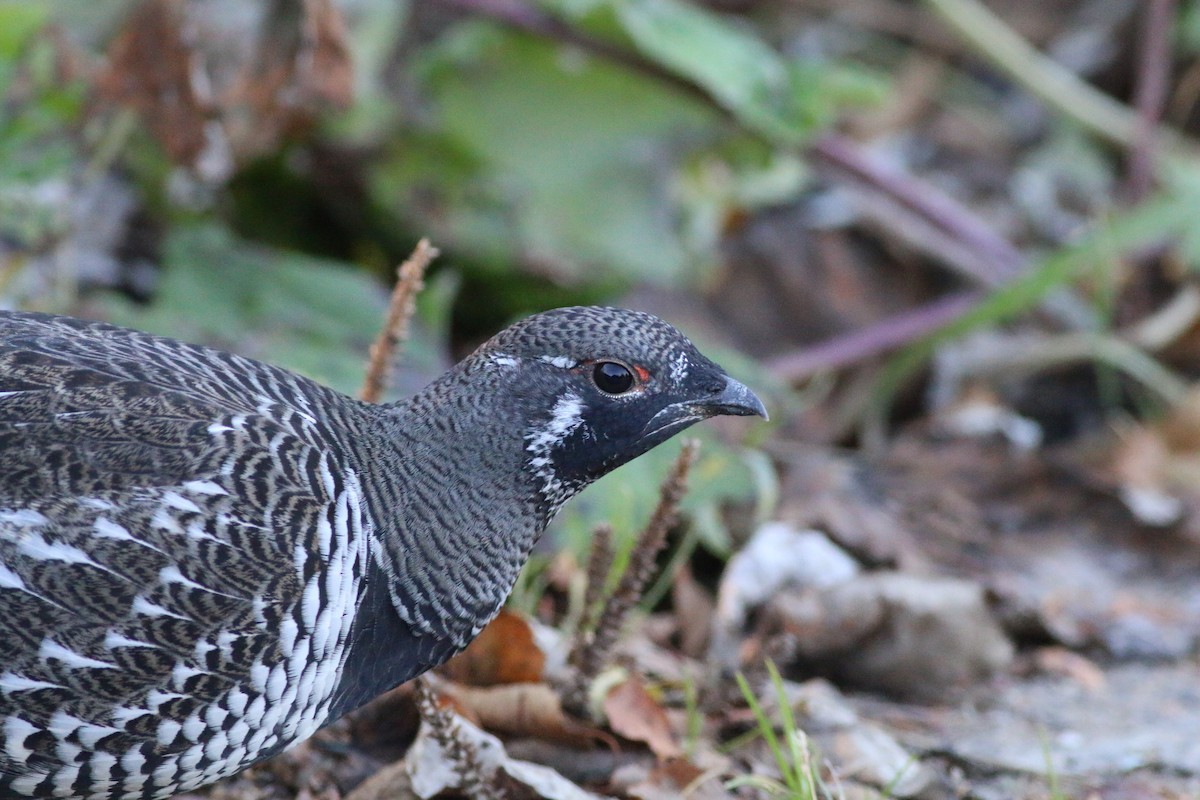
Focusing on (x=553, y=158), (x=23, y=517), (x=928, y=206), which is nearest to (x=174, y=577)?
(x=23, y=517)

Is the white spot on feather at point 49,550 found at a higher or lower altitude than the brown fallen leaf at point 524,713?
higher

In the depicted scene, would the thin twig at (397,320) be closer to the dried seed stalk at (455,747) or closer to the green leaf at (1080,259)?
the dried seed stalk at (455,747)

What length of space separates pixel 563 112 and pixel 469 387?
3.28 meters

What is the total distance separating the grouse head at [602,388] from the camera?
2.92 meters

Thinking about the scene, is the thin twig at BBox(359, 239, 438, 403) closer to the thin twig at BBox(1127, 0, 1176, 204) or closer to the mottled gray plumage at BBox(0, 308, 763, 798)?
the mottled gray plumage at BBox(0, 308, 763, 798)

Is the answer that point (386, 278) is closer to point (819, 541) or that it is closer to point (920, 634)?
point (819, 541)

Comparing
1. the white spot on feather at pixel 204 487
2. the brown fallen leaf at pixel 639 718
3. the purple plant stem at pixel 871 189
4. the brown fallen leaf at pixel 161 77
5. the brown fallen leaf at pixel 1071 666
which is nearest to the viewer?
the white spot on feather at pixel 204 487

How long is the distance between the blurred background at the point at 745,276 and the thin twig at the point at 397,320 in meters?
0.79

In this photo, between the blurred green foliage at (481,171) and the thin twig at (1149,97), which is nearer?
the blurred green foliage at (481,171)

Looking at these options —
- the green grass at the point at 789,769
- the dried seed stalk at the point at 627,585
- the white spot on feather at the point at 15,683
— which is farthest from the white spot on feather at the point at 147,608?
the green grass at the point at 789,769

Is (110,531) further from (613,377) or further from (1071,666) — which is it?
(1071,666)

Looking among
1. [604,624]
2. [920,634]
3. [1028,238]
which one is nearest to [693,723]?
[604,624]

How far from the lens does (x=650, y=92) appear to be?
6039 mm

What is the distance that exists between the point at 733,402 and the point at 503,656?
98cm
